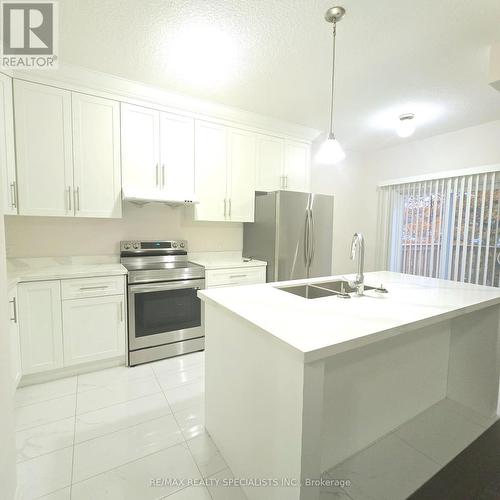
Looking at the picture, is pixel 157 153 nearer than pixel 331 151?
No

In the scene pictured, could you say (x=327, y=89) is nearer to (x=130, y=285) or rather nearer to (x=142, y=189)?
(x=142, y=189)

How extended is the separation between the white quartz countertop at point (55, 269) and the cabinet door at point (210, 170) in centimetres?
106

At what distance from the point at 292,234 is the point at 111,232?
6.27 feet

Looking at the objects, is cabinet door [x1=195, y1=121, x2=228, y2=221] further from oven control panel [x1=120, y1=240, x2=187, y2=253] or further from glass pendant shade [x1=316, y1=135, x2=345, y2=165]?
glass pendant shade [x1=316, y1=135, x2=345, y2=165]

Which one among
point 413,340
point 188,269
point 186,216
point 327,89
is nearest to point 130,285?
point 188,269

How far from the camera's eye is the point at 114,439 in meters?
1.65

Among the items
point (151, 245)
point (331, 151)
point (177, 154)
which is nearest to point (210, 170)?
point (177, 154)

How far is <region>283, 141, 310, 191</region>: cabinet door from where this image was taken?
138 inches

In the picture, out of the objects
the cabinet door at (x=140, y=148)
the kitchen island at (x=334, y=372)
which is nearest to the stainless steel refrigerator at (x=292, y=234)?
the kitchen island at (x=334, y=372)

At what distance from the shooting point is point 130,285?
246cm

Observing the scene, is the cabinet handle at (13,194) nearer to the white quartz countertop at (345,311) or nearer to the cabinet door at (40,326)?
the cabinet door at (40,326)

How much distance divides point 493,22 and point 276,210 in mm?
2028

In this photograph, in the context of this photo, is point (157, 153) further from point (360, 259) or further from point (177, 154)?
point (360, 259)

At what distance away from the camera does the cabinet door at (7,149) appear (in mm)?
2053
